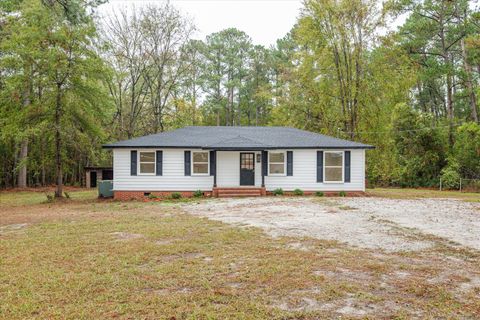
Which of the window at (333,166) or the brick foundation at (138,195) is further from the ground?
the window at (333,166)

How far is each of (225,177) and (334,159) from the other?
17.3ft

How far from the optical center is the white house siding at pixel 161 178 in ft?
54.3

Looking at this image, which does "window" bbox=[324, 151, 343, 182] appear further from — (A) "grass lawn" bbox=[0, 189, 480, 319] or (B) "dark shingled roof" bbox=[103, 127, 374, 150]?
(A) "grass lawn" bbox=[0, 189, 480, 319]

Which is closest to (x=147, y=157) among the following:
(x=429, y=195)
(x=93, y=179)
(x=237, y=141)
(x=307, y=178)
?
(x=237, y=141)

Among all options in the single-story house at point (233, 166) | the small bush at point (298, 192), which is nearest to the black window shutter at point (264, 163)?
the single-story house at point (233, 166)

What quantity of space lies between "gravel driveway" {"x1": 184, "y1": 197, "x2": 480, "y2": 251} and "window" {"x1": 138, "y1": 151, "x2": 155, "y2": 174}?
4574 mm

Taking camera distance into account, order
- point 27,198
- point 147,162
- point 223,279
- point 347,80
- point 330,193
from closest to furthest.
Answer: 1. point 223,279
2. point 147,162
3. point 330,193
4. point 27,198
5. point 347,80

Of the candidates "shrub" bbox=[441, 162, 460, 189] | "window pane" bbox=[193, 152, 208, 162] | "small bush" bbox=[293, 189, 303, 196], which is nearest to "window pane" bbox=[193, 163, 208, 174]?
"window pane" bbox=[193, 152, 208, 162]

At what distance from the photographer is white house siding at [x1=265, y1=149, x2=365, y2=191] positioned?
1705 centimetres

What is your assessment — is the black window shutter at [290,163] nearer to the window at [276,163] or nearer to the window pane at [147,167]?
the window at [276,163]

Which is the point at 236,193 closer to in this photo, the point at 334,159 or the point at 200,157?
the point at 200,157

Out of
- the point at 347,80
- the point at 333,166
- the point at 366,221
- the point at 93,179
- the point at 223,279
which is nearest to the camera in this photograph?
the point at 223,279

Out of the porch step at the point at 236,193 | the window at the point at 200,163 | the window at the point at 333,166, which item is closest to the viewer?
the porch step at the point at 236,193

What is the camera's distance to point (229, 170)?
56.7ft
